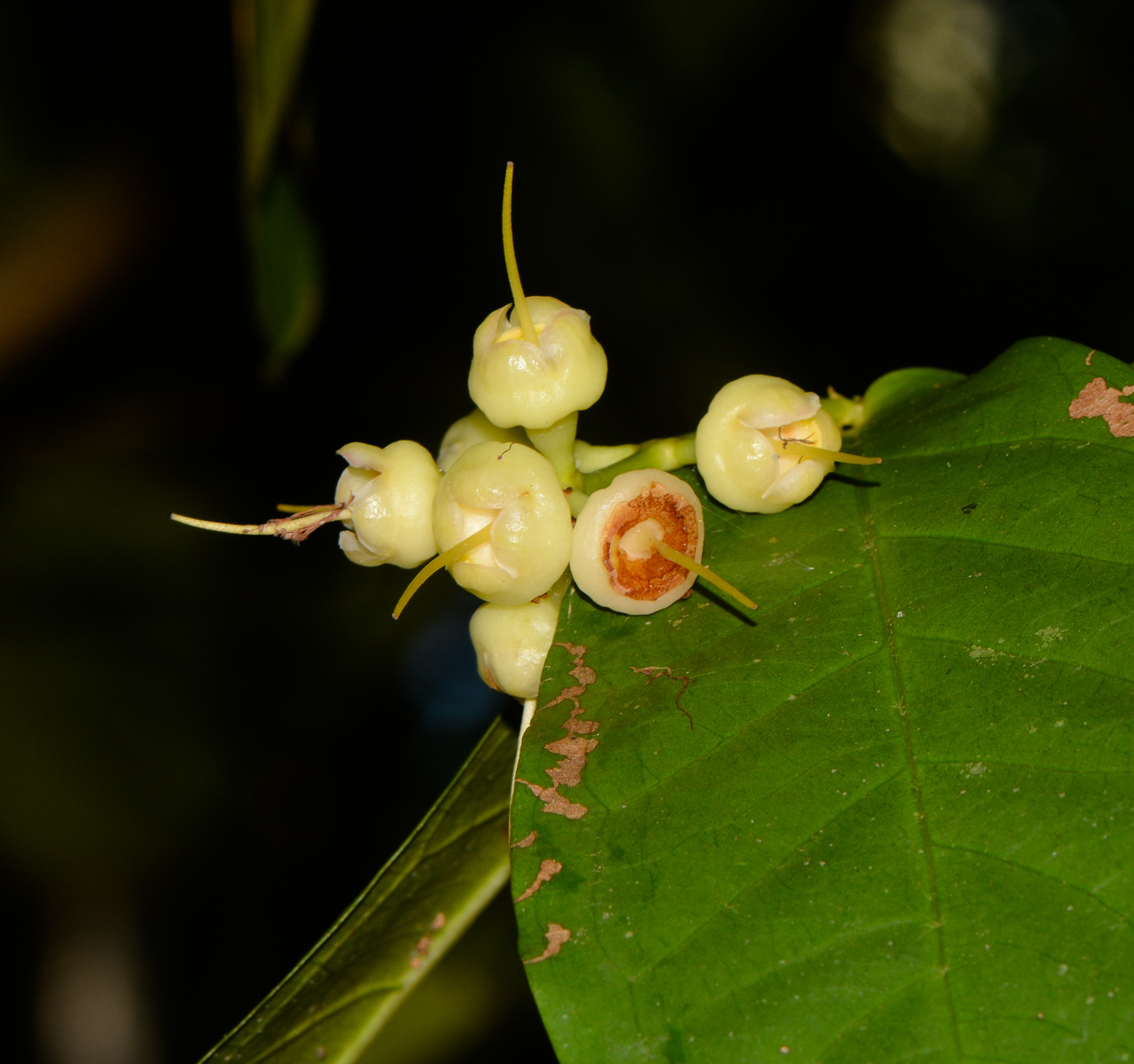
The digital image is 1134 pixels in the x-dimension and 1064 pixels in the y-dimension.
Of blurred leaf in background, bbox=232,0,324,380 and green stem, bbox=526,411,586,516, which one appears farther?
blurred leaf in background, bbox=232,0,324,380

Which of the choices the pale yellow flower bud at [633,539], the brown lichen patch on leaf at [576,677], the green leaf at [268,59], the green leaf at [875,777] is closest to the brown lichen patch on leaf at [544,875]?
the green leaf at [875,777]

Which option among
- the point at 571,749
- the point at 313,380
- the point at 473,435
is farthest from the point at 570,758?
the point at 313,380

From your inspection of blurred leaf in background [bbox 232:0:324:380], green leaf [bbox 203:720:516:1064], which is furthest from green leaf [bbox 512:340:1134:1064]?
blurred leaf in background [bbox 232:0:324:380]

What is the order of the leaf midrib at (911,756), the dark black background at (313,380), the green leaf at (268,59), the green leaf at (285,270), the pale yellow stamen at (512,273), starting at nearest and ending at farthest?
the leaf midrib at (911,756)
the pale yellow stamen at (512,273)
the green leaf at (268,59)
the green leaf at (285,270)
the dark black background at (313,380)

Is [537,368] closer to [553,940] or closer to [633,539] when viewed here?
[633,539]

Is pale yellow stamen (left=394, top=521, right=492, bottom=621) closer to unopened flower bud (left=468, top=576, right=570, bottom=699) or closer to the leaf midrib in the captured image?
unopened flower bud (left=468, top=576, right=570, bottom=699)

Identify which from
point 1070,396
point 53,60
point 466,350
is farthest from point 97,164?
point 1070,396

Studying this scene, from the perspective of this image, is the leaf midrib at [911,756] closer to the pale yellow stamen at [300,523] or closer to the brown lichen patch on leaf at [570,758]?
the brown lichen patch on leaf at [570,758]
